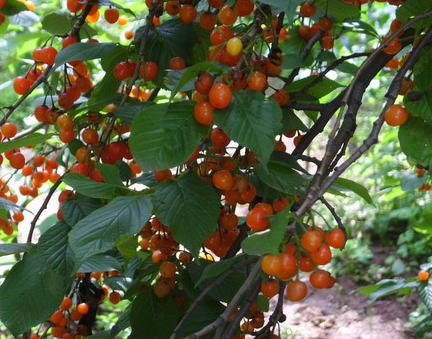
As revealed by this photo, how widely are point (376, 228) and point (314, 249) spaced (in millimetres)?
4228

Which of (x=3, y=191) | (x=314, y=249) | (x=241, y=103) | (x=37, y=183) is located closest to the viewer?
(x=314, y=249)

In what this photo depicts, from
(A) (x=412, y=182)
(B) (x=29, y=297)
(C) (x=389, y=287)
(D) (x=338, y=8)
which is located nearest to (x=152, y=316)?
(B) (x=29, y=297)

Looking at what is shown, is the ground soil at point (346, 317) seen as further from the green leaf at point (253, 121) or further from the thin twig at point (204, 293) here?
the green leaf at point (253, 121)

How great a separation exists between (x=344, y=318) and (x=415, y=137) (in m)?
3.07

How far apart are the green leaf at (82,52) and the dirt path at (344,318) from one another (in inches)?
105

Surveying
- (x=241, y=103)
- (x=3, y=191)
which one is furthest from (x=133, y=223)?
(x=3, y=191)

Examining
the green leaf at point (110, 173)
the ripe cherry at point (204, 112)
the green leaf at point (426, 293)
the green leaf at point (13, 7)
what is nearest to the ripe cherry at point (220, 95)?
the ripe cherry at point (204, 112)

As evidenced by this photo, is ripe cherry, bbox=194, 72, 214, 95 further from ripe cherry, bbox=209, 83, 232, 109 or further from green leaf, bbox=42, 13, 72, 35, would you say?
green leaf, bbox=42, 13, 72, 35

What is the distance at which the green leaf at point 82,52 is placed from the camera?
3.70 ft

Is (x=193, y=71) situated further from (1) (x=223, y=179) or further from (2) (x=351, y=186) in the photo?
(2) (x=351, y=186)

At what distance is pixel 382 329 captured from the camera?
3723 millimetres

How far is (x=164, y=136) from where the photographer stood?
0.88 meters

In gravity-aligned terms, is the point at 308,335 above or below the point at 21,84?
above

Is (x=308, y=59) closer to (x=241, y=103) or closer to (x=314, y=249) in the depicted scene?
(x=241, y=103)
